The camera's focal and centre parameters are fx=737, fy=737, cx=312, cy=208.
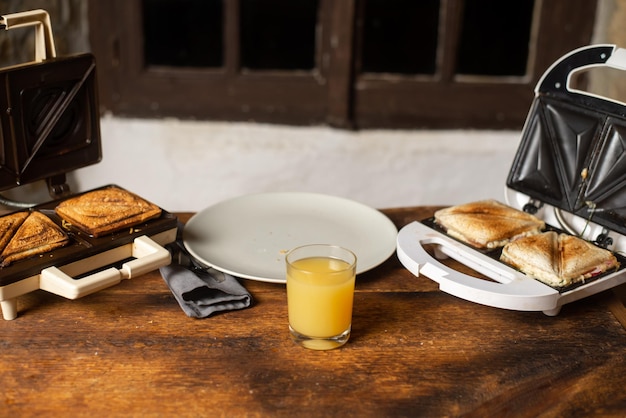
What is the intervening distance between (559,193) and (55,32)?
6.11ft

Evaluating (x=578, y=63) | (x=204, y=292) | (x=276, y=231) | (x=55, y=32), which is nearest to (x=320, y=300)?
(x=204, y=292)

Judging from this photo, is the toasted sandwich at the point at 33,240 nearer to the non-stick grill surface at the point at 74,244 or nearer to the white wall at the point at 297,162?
Answer: the non-stick grill surface at the point at 74,244

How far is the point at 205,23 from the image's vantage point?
9.14 ft

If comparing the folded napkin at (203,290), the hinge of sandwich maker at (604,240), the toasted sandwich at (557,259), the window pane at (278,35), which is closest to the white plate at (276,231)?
the folded napkin at (203,290)

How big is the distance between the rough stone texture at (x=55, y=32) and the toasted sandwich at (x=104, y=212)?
1.13 metres

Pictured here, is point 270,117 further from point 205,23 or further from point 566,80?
point 566,80

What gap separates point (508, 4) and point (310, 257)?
5.98 feet

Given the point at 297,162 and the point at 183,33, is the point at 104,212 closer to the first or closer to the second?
the point at 297,162

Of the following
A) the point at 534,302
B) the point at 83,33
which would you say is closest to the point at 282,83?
the point at 83,33

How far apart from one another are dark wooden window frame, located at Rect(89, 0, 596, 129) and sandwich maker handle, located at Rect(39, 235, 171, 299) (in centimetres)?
151

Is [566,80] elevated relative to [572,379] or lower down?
elevated

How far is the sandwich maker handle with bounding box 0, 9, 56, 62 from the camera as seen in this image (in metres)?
1.33

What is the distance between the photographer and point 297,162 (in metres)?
2.76

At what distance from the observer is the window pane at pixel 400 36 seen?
2768 mm
